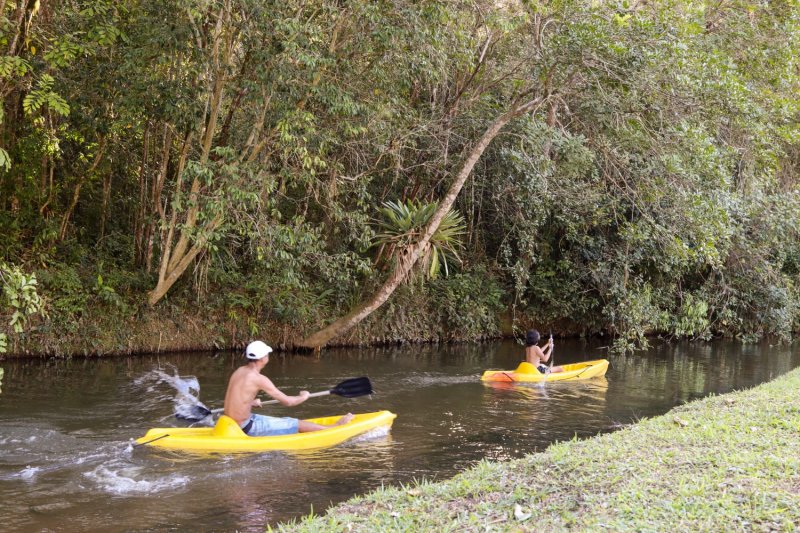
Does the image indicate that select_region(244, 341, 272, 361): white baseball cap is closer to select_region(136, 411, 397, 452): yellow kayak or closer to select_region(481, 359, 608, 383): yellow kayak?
select_region(136, 411, 397, 452): yellow kayak

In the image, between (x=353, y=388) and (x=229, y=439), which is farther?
(x=353, y=388)

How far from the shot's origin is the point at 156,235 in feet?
42.8

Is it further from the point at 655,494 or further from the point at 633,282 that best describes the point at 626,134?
the point at 655,494

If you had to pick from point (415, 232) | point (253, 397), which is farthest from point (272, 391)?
point (415, 232)

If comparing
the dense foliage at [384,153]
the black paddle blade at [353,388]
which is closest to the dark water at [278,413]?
the black paddle blade at [353,388]

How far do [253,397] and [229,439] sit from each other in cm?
58

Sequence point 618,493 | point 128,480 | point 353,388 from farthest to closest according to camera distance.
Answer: point 353,388
point 128,480
point 618,493

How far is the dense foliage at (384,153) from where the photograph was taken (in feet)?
36.7

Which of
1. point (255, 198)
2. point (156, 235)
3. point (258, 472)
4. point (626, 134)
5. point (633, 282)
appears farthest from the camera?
point (633, 282)

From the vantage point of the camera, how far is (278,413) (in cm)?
981

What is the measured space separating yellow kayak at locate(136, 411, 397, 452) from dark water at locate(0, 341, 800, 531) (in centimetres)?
13

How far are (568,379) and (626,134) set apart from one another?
519cm

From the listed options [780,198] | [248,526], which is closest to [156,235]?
[248,526]

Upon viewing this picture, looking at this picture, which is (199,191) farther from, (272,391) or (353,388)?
(272,391)
